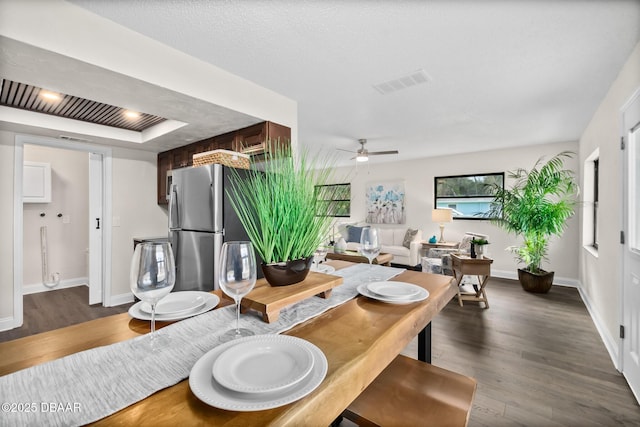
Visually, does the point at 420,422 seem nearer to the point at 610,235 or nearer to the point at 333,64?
the point at 333,64

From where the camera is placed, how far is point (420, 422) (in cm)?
94

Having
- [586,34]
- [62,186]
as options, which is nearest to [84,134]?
[62,186]

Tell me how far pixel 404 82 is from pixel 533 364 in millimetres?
2552

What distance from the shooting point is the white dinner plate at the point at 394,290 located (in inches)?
43.2

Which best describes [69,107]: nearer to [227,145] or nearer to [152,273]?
[227,145]

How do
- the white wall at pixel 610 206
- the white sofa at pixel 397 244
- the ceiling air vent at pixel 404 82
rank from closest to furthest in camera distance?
the white wall at pixel 610 206
the ceiling air vent at pixel 404 82
the white sofa at pixel 397 244

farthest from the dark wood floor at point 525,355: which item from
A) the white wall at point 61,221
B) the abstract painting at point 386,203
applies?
the abstract painting at point 386,203

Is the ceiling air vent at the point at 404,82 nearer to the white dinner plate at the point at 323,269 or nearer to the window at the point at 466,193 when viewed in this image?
the white dinner plate at the point at 323,269

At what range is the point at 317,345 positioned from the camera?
75 cm

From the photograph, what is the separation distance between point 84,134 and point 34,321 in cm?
221

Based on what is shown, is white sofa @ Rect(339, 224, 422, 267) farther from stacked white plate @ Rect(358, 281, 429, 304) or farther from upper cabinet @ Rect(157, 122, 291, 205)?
stacked white plate @ Rect(358, 281, 429, 304)

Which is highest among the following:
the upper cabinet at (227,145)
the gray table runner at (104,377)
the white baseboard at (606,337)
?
the upper cabinet at (227,145)

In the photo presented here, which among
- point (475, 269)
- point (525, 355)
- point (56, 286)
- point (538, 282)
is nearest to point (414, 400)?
point (525, 355)

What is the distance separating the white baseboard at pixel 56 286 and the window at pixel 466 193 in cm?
670
